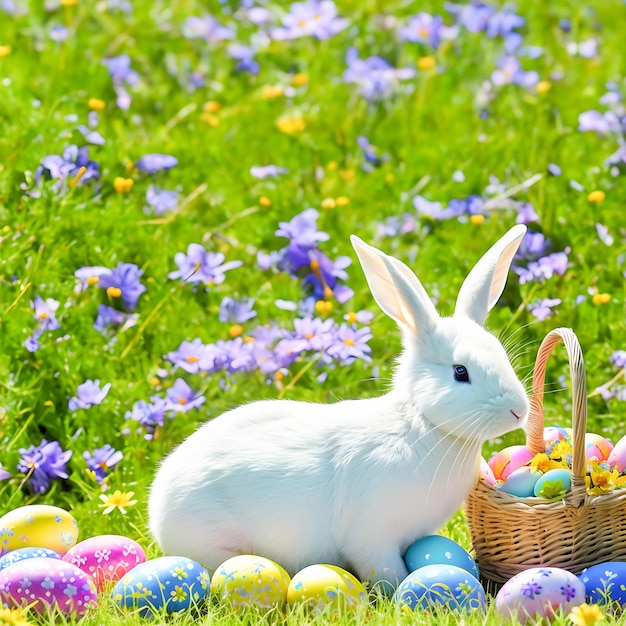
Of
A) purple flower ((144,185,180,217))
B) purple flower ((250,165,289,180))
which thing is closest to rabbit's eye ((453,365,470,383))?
purple flower ((144,185,180,217))

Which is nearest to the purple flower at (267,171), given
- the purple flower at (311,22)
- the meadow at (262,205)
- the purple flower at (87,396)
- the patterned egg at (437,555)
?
the meadow at (262,205)

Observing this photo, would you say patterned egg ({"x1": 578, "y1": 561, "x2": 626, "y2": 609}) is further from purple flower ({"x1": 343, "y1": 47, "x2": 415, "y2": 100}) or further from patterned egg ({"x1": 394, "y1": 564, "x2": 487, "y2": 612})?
purple flower ({"x1": 343, "y1": 47, "x2": 415, "y2": 100})

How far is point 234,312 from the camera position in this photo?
4766mm

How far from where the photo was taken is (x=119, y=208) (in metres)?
5.18

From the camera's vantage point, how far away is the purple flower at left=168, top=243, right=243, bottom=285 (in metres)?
4.82

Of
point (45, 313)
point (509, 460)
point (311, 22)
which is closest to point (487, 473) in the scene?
point (509, 460)

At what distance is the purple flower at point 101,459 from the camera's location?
13.4 feet

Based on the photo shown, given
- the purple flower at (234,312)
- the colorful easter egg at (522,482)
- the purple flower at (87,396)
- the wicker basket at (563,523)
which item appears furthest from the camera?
the purple flower at (234,312)

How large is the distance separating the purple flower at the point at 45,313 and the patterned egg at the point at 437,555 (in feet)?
5.92

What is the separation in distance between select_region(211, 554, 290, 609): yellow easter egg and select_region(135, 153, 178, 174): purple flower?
8.78ft

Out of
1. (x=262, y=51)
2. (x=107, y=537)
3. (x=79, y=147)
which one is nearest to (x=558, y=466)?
(x=107, y=537)

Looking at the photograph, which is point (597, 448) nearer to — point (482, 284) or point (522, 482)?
point (522, 482)

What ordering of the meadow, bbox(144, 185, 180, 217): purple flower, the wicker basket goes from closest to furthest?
1. the wicker basket
2. the meadow
3. bbox(144, 185, 180, 217): purple flower

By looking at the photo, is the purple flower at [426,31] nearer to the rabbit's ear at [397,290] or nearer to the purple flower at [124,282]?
the purple flower at [124,282]
